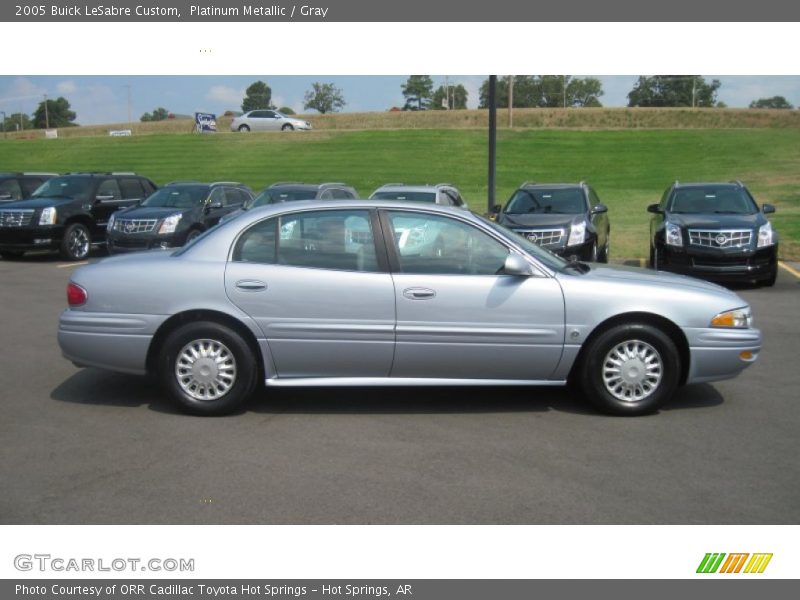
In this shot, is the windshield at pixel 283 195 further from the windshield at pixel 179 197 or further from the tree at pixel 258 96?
the tree at pixel 258 96

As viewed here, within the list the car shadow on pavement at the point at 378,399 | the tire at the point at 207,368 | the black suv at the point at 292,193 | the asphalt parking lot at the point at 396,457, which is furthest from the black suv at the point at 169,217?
the tire at the point at 207,368

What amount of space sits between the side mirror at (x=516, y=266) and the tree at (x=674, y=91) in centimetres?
8600

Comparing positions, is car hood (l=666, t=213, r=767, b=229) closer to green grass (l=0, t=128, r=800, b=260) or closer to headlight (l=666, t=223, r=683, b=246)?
headlight (l=666, t=223, r=683, b=246)

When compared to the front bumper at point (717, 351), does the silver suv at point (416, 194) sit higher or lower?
higher

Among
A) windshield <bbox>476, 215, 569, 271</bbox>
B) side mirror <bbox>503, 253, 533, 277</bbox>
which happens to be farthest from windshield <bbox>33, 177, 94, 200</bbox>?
side mirror <bbox>503, 253, 533, 277</bbox>

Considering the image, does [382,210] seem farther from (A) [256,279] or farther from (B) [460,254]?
(A) [256,279]

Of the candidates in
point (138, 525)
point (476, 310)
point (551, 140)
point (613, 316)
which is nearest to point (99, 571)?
point (138, 525)

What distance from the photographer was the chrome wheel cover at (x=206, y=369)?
19.8ft

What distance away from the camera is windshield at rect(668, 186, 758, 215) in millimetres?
13766

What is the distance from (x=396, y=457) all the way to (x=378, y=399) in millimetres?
1405

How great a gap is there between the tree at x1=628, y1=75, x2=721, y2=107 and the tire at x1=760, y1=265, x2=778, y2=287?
78228 millimetres

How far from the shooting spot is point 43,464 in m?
5.10

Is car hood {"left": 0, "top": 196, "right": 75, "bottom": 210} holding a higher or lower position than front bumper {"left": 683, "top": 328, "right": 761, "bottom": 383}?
higher

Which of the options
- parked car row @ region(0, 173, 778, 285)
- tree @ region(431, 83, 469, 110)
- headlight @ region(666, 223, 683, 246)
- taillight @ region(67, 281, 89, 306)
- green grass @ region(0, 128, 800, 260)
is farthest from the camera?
tree @ region(431, 83, 469, 110)
